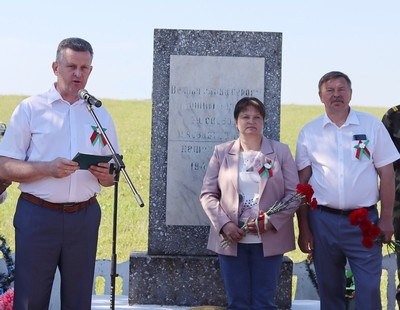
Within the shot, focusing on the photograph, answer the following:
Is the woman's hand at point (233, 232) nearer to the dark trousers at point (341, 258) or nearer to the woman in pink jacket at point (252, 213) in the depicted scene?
the woman in pink jacket at point (252, 213)

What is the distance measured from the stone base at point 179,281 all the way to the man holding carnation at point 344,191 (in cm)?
75

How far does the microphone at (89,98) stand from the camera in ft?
15.2

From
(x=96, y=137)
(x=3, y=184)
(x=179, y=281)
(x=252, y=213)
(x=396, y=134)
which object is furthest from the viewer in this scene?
(x=179, y=281)

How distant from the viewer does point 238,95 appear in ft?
21.6

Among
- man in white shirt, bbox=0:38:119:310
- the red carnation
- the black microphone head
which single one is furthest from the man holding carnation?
the black microphone head

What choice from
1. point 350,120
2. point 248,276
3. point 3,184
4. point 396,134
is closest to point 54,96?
point 3,184

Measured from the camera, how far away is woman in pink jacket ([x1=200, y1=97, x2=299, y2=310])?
575 centimetres

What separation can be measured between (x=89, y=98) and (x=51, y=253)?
0.98 metres

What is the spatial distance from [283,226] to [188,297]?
110cm

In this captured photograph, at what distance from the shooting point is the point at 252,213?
18.9ft

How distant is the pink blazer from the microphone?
4.73ft

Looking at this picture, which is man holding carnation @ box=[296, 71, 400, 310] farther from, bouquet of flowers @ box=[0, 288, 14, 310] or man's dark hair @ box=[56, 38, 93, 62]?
bouquet of flowers @ box=[0, 288, 14, 310]

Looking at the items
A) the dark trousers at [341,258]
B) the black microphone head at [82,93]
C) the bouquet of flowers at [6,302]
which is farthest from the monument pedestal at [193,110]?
the black microphone head at [82,93]

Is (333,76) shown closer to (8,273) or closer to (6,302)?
(6,302)
